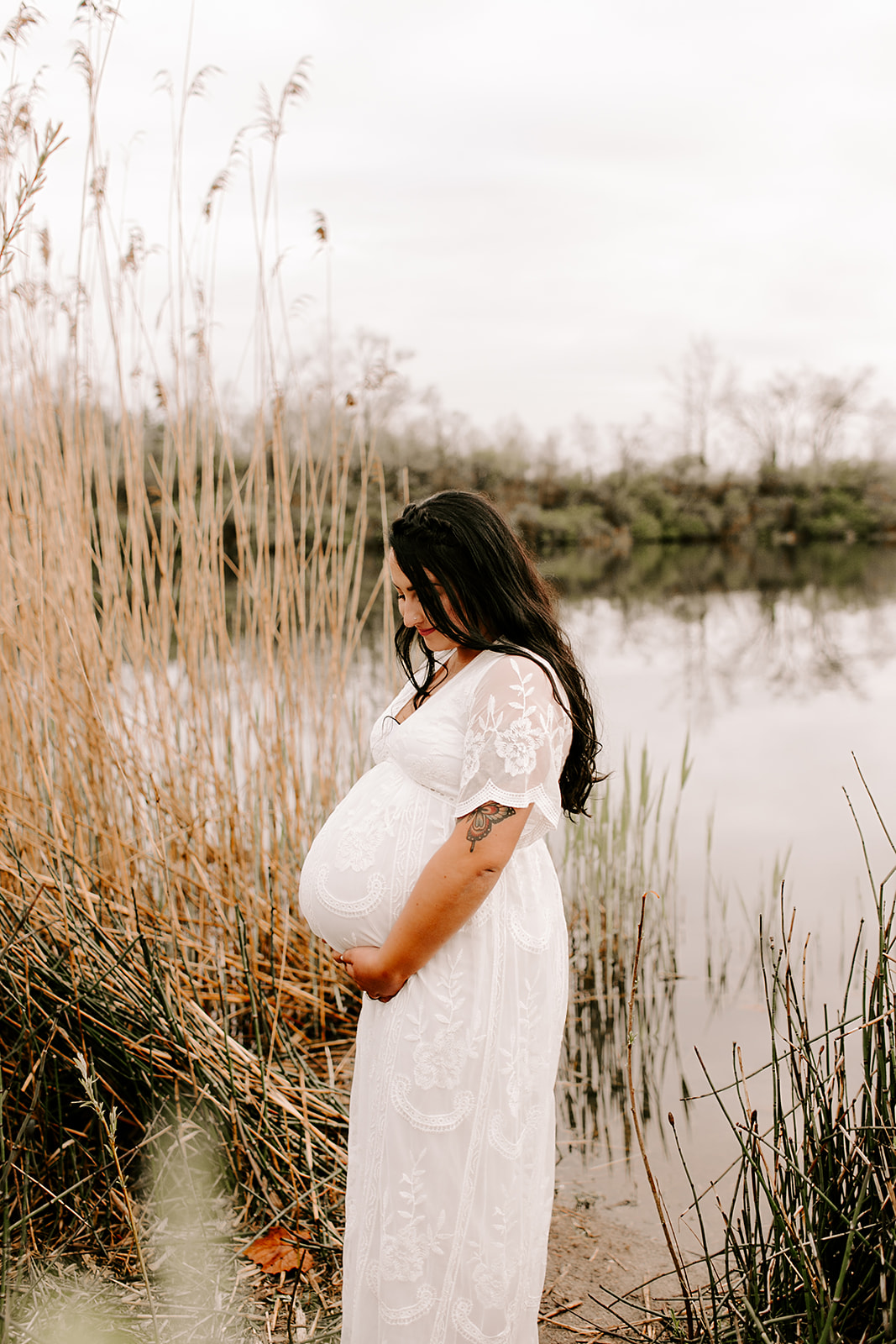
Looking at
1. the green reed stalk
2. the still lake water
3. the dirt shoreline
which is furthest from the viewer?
the still lake water

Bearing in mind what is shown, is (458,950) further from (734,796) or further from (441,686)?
(734,796)

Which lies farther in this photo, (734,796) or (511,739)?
(734,796)

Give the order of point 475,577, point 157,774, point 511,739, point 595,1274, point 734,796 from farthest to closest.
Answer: point 734,796 < point 157,774 < point 595,1274 < point 475,577 < point 511,739

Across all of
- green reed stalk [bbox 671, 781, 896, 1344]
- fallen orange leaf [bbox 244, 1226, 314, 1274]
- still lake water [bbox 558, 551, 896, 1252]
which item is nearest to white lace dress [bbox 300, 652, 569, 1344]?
green reed stalk [bbox 671, 781, 896, 1344]

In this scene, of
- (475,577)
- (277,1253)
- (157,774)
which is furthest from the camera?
(157,774)

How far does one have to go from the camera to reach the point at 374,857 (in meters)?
1.50

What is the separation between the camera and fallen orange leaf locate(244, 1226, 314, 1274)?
6.57 feet

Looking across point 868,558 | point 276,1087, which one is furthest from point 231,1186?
point 868,558

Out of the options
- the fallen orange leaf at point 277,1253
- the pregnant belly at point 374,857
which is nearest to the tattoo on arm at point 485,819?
the pregnant belly at point 374,857

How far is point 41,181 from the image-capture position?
121 centimetres

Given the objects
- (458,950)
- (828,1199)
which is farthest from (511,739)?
(828,1199)

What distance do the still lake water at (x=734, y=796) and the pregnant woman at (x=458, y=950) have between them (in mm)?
388

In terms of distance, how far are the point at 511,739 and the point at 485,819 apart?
4.6 inches

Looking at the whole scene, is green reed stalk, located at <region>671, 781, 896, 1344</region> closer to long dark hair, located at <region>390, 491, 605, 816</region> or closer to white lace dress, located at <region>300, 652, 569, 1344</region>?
white lace dress, located at <region>300, 652, 569, 1344</region>
